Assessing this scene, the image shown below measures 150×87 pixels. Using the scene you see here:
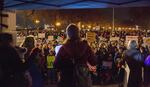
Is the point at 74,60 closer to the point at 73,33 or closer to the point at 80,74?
the point at 80,74

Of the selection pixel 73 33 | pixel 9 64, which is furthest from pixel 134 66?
pixel 9 64

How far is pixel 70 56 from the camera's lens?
6.95m

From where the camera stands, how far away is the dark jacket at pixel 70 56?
692 centimetres

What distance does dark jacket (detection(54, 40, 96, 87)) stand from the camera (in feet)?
22.7

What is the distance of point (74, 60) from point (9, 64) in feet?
3.46

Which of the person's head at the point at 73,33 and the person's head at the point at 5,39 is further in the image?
the person's head at the point at 73,33

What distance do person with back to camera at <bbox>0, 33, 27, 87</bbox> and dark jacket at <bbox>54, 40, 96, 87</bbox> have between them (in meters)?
0.69

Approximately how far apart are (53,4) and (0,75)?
6.46 m

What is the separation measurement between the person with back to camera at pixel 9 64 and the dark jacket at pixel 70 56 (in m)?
0.69

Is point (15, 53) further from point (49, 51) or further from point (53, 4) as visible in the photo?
point (49, 51)

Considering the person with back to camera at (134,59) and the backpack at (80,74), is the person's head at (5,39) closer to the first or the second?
the backpack at (80,74)

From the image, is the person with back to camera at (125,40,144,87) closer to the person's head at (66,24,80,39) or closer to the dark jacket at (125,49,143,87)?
the dark jacket at (125,49,143,87)

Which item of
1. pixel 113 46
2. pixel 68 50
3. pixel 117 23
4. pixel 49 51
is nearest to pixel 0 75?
pixel 68 50

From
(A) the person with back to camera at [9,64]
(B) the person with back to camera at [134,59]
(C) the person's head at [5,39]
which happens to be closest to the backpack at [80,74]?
(A) the person with back to camera at [9,64]
